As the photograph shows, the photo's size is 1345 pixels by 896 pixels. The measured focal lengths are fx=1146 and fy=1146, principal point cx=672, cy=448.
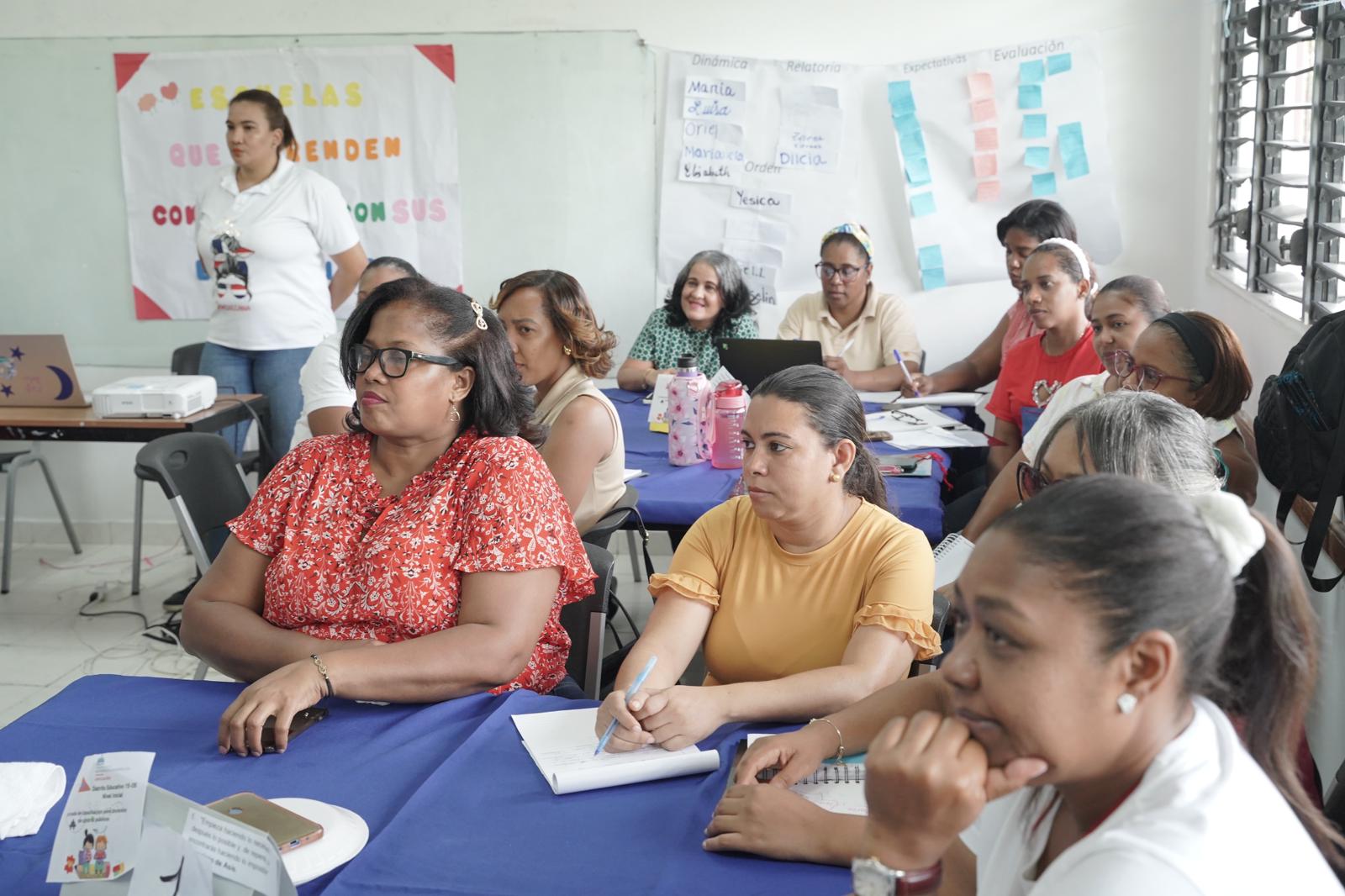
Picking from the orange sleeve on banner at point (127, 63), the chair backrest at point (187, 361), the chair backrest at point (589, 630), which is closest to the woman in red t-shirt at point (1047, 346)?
the chair backrest at point (589, 630)

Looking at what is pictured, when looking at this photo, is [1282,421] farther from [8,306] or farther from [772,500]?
[8,306]

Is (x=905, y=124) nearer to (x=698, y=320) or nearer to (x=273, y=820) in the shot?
(x=698, y=320)

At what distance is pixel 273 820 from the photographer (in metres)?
1.32

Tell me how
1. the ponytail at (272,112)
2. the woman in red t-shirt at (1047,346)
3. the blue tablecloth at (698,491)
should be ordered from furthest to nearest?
the ponytail at (272,112)
the woman in red t-shirt at (1047,346)
the blue tablecloth at (698,491)

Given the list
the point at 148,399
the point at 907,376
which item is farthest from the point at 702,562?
the point at 148,399

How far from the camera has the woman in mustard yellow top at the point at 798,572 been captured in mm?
1867

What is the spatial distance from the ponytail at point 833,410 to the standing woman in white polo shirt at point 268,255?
2.93 metres

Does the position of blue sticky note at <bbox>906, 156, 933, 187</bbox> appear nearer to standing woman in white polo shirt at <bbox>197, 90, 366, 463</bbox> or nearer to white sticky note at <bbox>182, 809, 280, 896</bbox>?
standing woman in white polo shirt at <bbox>197, 90, 366, 463</bbox>

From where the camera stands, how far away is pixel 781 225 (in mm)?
4914

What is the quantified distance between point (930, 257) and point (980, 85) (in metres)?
0.71

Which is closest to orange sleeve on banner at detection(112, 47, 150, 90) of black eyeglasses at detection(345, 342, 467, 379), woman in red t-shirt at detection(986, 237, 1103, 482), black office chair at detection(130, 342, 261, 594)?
black office chair at detection(130, 342, 261, 594)

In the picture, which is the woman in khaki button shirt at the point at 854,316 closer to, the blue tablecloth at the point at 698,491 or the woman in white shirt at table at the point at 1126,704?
the blue tablecloth at the point at 698,491

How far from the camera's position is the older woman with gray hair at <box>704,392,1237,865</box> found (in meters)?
1.27

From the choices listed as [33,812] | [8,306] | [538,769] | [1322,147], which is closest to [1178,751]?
[538,769]
